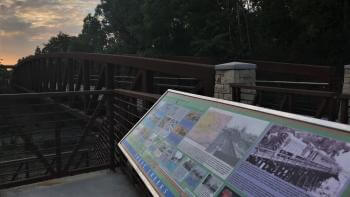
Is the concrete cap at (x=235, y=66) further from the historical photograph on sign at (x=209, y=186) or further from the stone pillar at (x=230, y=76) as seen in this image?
the historical photograph on sign at (x=209, y=186)

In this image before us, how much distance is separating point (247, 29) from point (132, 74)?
9.57 meters

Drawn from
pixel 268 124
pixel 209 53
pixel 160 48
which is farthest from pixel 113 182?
pixel 160 48

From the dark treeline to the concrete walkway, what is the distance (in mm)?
12050

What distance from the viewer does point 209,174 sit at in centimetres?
184

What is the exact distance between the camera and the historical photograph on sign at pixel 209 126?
210 centimetres

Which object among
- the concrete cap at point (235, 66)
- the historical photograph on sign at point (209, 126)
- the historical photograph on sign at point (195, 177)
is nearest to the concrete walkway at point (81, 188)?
the historical photograph on sign at point (209, 126)

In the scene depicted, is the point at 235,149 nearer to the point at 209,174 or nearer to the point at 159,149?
the point at 209,174

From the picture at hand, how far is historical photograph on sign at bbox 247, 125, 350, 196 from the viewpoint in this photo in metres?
1.29

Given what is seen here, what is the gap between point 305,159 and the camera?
56.4 inches

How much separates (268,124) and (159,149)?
107cm

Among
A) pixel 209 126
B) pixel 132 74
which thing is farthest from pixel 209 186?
pixel 132 74

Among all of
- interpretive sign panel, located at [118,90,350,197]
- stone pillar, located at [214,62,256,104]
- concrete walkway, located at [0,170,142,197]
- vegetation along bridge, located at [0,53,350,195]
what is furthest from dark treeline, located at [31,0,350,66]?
interpretive sign panel, located at [118,90,350,197]

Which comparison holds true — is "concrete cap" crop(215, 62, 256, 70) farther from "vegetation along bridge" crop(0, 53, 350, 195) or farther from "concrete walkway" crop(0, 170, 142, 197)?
"concrete walkway" crop(0, 170, 142, 197)

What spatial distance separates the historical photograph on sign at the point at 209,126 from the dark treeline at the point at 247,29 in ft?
44.0
